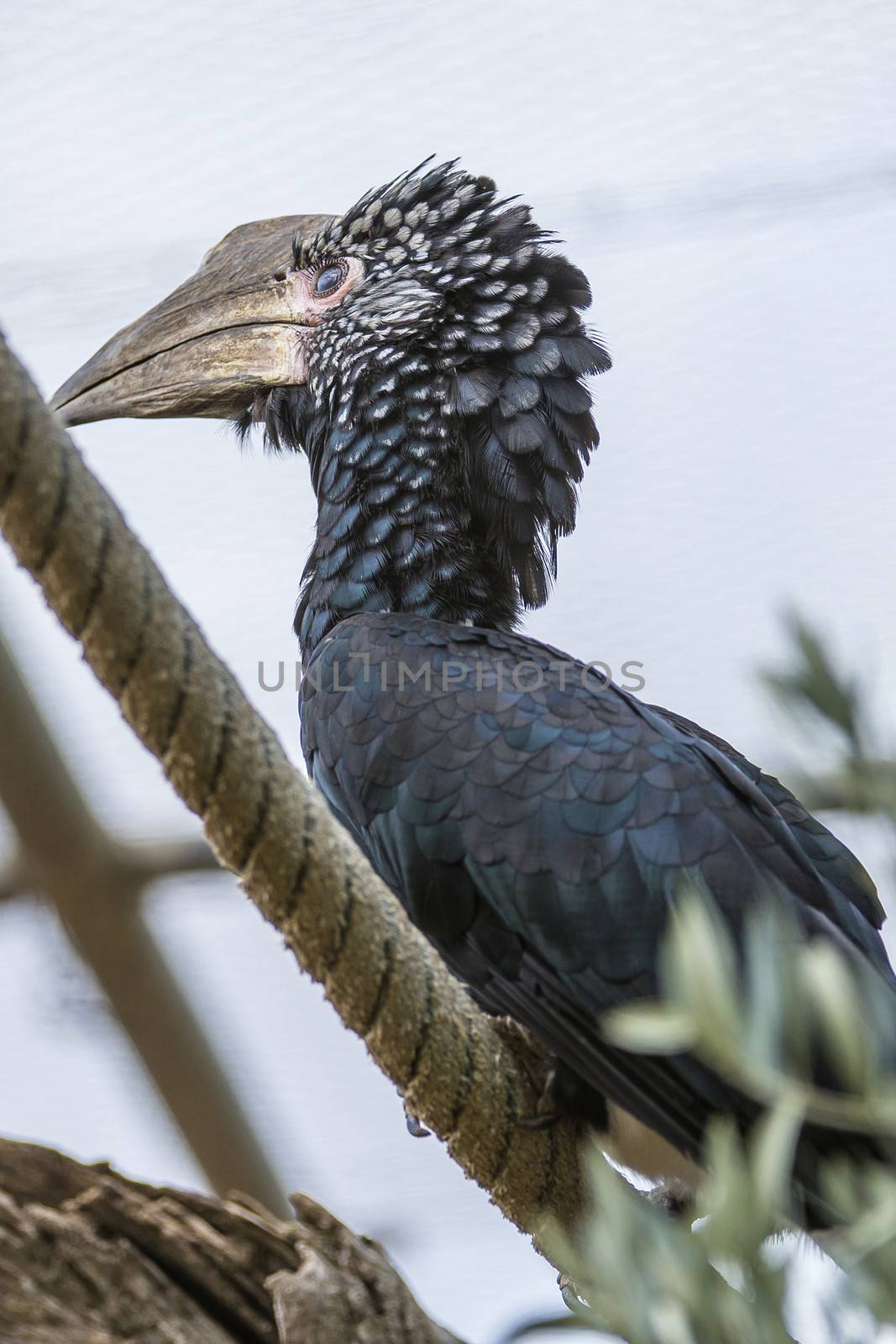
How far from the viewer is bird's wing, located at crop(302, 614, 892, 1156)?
4.62 ft

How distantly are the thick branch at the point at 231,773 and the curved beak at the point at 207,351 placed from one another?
1.10m

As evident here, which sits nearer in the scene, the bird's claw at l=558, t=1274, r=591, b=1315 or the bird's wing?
the bird's claw at l=558, t=1274, r=591, b=1315

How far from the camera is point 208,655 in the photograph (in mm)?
1051

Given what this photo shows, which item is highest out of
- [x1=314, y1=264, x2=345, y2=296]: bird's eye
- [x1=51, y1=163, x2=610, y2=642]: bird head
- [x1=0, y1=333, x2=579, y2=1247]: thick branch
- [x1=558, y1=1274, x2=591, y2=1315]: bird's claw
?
[x1=314, y1=264, x2=345, y2=296]: bird's eye

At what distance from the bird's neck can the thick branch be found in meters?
0.65

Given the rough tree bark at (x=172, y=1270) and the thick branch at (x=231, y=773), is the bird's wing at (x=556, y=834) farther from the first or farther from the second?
the rough tree bark at (x=172, y=1270)

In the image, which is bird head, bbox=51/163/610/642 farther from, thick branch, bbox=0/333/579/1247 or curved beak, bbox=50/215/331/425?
thick branch, bbox=0/333/579/1247

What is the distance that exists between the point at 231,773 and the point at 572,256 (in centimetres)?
204

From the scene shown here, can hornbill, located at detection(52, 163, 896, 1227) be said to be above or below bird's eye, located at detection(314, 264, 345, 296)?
below

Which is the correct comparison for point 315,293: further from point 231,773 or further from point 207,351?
point 231,773

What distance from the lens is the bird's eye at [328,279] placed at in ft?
7.02

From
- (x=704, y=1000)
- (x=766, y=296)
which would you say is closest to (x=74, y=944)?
(x=766, y=296)

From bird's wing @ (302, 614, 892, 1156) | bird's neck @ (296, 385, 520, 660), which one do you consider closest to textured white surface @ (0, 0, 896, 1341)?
bird's neck @ (296, 385, 520, 660)

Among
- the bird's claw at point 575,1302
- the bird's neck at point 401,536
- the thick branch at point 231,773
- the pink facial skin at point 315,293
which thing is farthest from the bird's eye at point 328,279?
the bird's claw at point 575,1302
